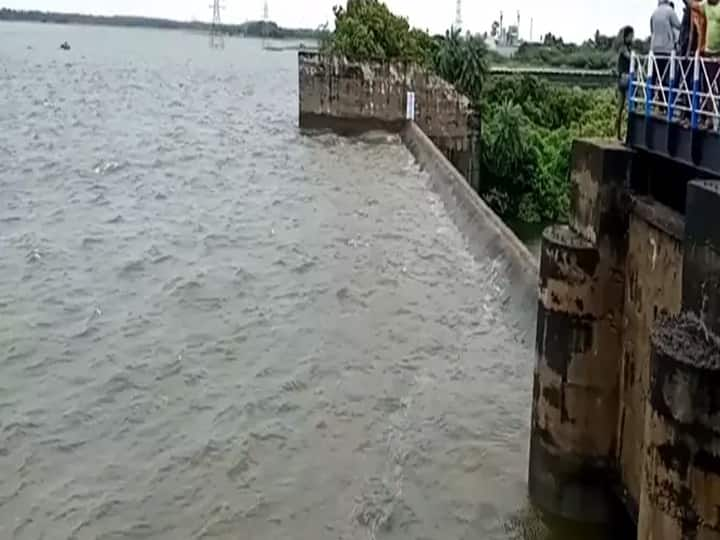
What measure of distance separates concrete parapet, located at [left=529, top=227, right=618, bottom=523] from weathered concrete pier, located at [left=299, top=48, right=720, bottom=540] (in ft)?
0.04

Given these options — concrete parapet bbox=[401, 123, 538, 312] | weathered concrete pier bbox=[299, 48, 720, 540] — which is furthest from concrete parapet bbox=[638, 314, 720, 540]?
concrete parapet bbox=[401, 123, 538, 312]

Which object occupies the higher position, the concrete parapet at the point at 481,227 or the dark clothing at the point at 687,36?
the dark clothing at the point at 687,36

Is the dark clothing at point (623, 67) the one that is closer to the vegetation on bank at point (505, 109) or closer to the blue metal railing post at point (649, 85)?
the blue metal railing post at point (649, 85)

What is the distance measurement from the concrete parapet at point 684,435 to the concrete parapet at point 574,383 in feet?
10.6

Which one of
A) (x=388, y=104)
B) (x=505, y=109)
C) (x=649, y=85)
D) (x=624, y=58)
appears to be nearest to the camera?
(x=649, y=85)

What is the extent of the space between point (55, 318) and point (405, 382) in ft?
24.5

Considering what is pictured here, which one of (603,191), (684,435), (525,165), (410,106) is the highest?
(603,191)

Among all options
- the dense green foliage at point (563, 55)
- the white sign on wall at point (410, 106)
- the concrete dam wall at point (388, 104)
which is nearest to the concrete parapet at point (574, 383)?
the concrete dam wall at point (388, 104)

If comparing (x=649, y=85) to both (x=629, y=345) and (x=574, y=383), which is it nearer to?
(x=629, y=345)

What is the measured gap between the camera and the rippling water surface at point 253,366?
45.1 ft

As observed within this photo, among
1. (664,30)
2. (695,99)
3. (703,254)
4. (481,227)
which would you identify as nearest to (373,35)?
(481,227)

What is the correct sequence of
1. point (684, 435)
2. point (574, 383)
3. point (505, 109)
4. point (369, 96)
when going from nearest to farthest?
point (684, 435) → point (574, 383) → point (505, 109) → point (369, 96)

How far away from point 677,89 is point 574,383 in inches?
132

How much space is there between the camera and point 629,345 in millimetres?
11719
